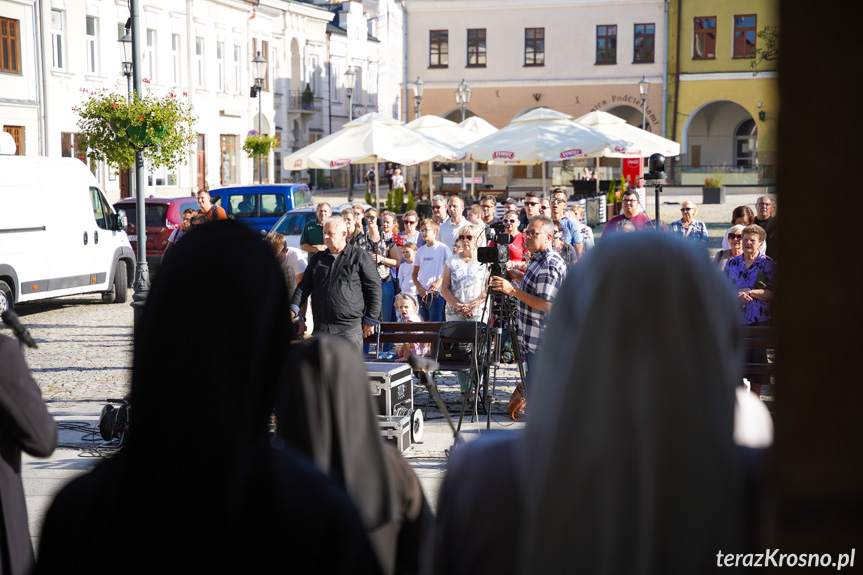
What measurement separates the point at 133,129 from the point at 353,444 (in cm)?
1769

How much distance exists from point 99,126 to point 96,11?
1612cm

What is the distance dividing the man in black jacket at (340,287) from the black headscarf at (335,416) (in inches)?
203

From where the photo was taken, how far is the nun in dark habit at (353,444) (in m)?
2.84

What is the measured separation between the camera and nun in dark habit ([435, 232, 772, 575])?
1652 millimetres

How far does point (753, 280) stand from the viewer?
9.08 meters

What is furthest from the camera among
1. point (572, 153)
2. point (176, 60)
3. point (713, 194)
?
point (176, 60)

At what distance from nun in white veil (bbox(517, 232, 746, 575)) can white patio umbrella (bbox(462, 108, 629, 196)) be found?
1850 cm

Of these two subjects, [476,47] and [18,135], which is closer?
[18,135]

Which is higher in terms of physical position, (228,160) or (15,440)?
(228,160)

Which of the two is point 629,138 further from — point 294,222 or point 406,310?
point 406,310

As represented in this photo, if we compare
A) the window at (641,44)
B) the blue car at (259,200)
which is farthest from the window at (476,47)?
the blue car at (259,200)

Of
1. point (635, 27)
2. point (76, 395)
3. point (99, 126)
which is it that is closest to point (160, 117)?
point (99, 126)

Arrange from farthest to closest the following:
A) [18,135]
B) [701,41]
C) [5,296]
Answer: [701,41] → [18,135] → [5,296]

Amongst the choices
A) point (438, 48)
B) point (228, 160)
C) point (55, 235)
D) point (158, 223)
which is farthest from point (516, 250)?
point (438, 48)
